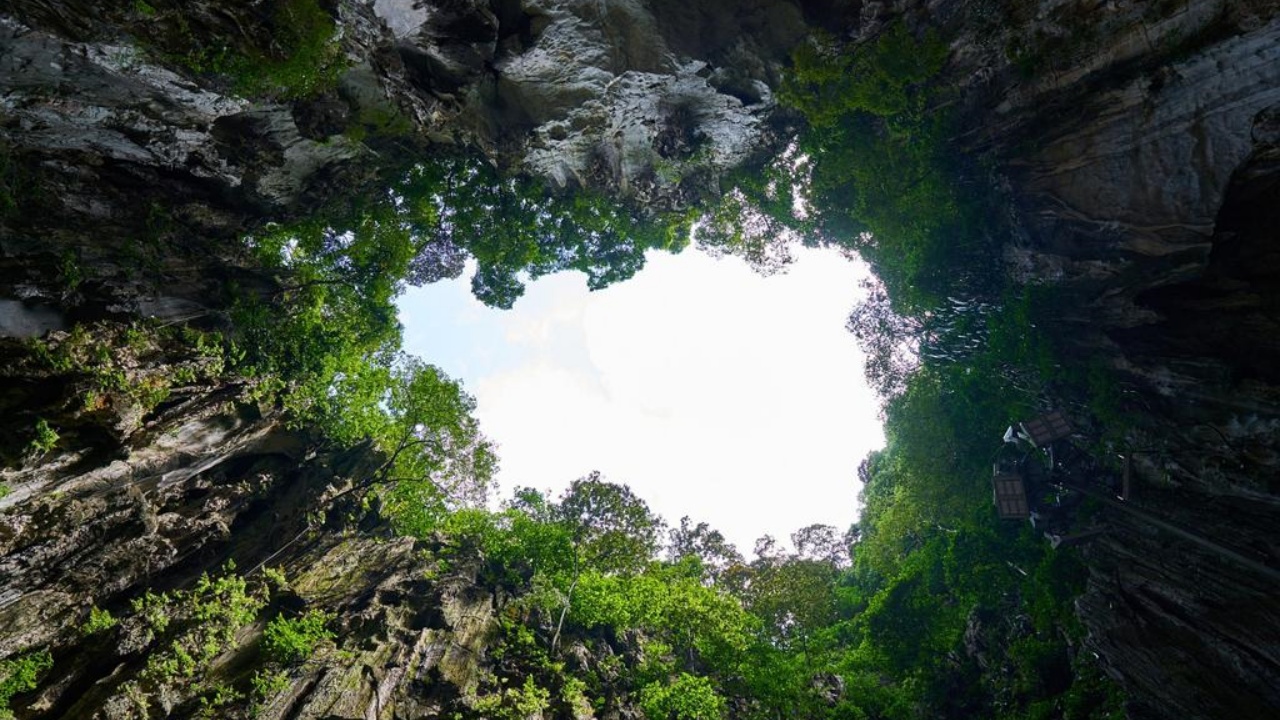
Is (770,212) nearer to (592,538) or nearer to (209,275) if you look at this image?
(592,538)

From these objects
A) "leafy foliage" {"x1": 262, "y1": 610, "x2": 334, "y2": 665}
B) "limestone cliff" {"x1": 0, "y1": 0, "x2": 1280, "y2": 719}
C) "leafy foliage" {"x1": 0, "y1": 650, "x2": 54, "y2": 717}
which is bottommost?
"leafy foliage" {"x1": 0, "y1": 650, "x2": 54, "y2": 717}

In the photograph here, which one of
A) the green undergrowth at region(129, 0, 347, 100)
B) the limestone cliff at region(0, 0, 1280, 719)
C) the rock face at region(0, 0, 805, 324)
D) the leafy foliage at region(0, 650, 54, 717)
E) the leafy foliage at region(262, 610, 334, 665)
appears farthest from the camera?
the leafy foliage at region(262, 610, 334, 665)

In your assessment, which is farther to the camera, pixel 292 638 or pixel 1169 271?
pixel 292 638

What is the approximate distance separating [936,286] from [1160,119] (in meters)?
8.98

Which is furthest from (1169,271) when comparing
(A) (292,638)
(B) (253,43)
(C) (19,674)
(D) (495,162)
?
(C) (19,674)

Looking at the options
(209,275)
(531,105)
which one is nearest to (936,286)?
(531,105)

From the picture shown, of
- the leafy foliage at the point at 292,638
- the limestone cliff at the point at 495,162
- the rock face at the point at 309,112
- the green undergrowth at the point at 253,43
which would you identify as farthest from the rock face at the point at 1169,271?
the leafy foliage at the point at 292,638

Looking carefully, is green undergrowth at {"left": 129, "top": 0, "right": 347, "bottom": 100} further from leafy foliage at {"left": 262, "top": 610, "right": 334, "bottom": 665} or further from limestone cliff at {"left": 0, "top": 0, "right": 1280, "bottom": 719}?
leafy foliage at {"left": 262, "top": 610, "right": 334, "bottom": 665}

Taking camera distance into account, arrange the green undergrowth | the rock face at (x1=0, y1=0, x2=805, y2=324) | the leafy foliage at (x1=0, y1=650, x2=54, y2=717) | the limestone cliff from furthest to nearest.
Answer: the leafy foliage at (x1=0, y1=650, x2=54, y2=717) < the limestone cliff < the rock face at (x1=0, y1=0, x2=805, y2=324) < the green undergrowth

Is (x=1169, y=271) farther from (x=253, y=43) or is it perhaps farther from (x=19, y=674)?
(x=19, y=674)

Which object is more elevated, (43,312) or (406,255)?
(406,255)

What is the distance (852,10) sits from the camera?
18.5m


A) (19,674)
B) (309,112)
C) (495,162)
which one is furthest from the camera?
(495,162)

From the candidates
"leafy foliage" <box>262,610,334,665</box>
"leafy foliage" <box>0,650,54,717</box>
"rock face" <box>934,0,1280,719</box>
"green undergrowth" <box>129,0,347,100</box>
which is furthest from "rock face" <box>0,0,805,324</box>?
"leafy foliage" <box>262,610,334,665</box>
